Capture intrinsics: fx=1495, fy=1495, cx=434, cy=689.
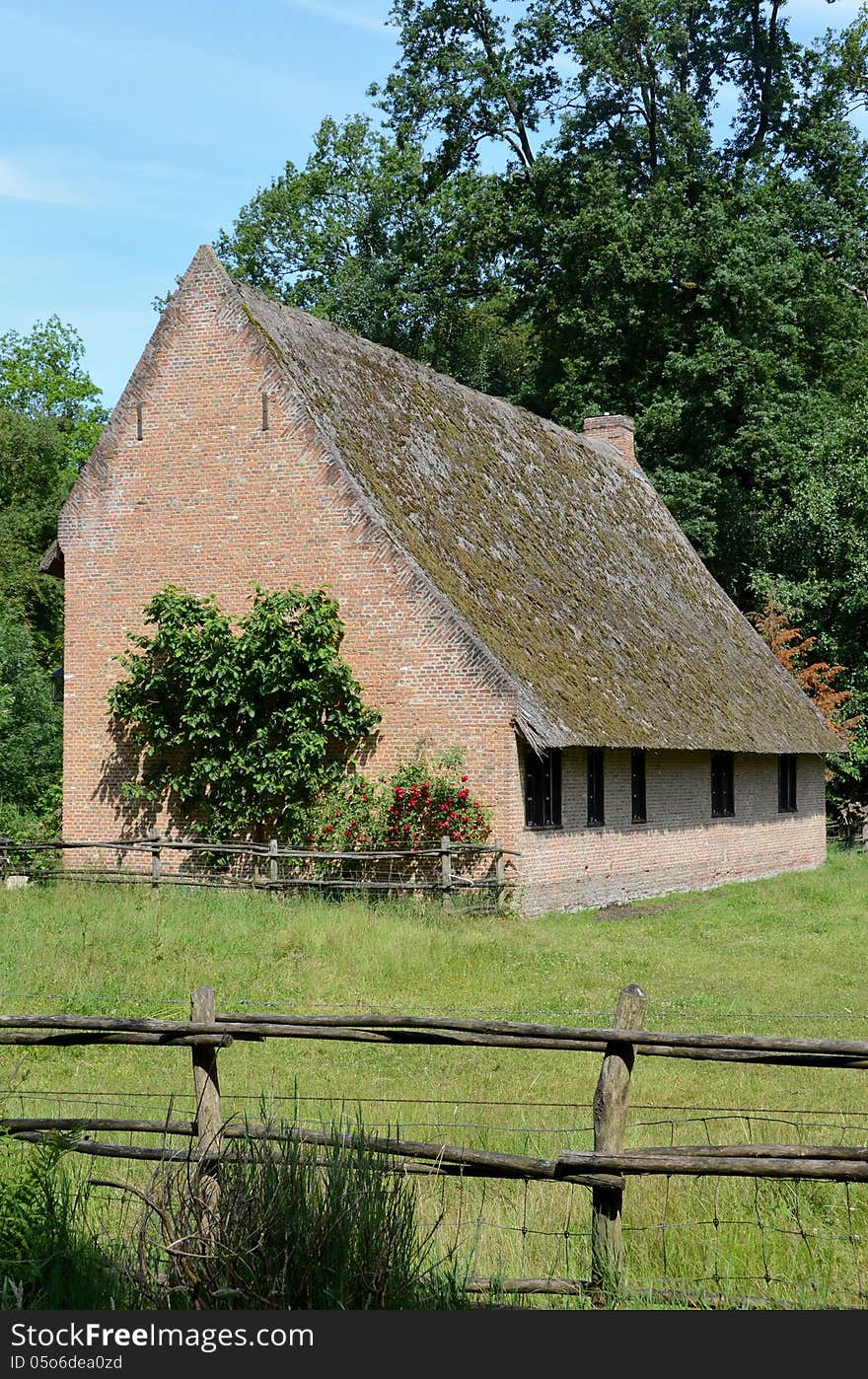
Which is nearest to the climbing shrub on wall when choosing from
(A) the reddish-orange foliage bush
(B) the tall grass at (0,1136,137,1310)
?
(B) the tall grass at (0,1136,137,1310)

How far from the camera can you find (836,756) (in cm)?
3709

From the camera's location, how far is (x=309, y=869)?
69.6ft

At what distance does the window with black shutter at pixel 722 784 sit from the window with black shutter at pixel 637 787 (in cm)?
336

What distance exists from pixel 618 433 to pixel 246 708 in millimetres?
17007

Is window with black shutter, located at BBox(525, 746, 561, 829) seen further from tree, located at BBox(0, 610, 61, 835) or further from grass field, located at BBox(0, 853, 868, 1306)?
tree, located at BBox(0, 610, 61, 835)

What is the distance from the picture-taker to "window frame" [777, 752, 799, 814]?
32.0 m

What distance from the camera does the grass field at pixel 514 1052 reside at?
7.34 meters

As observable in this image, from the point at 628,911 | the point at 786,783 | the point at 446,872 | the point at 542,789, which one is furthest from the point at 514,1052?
the point at 786,783

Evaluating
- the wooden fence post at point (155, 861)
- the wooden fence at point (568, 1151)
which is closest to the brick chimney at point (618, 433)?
the wooden fence post at point (155, 861)

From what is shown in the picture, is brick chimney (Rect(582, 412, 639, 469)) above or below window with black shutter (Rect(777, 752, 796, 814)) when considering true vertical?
above

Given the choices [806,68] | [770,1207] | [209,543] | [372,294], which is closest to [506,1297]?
[770,1207]

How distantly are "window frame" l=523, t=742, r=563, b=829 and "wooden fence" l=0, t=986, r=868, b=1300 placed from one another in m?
13.9

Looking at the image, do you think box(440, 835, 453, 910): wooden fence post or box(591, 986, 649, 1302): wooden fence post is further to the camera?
box(440, 835, 453, 910): wooden fence post

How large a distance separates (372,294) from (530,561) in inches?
788
